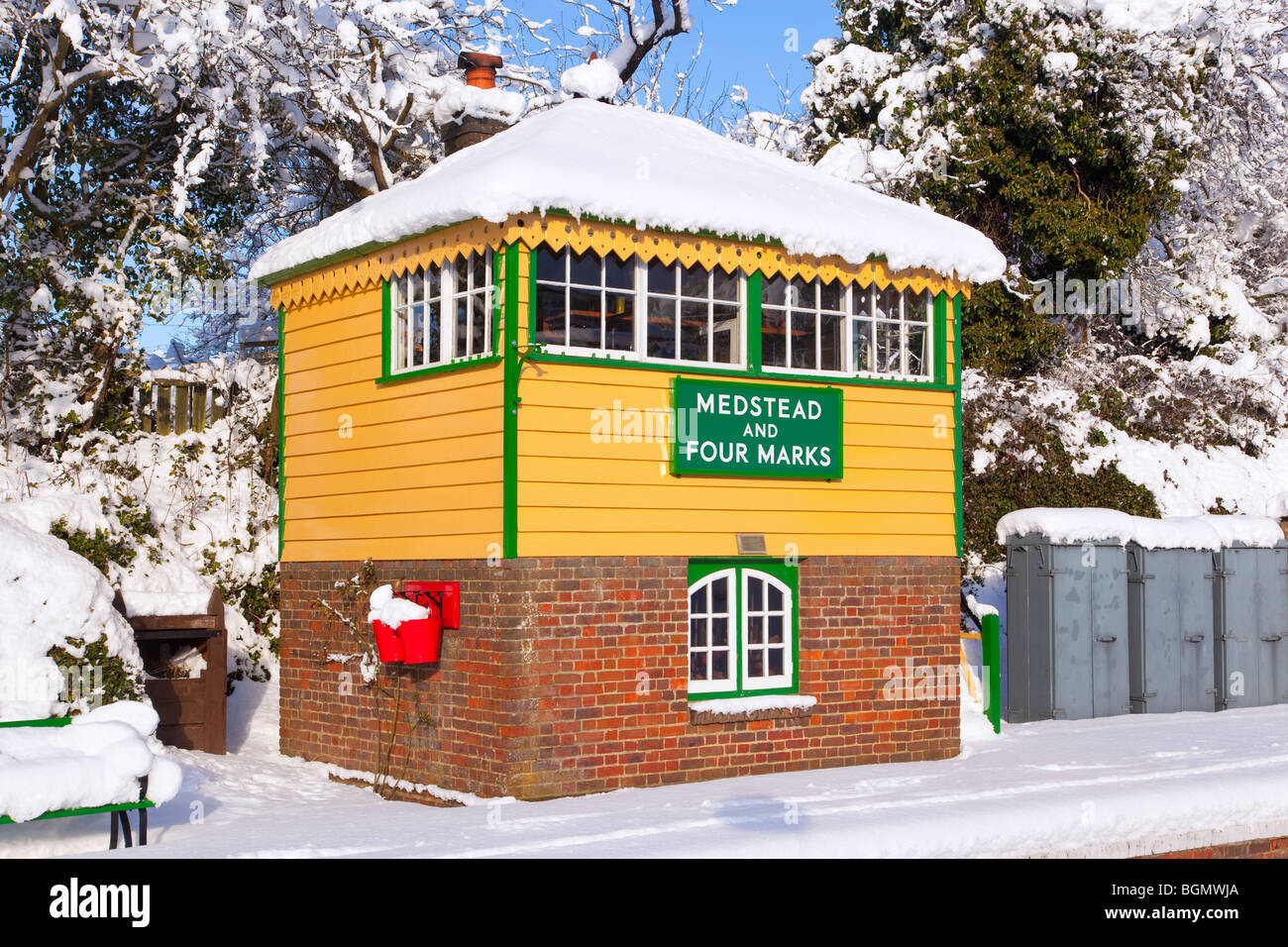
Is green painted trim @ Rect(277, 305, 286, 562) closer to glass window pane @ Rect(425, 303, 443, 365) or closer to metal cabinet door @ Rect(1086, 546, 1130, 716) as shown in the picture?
glass window pane @ Rect(425, 303, 443, 365)

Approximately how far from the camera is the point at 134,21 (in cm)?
1552

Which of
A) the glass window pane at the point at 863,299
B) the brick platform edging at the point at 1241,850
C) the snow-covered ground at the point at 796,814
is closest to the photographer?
the snow-covered ground at the point at 796,814

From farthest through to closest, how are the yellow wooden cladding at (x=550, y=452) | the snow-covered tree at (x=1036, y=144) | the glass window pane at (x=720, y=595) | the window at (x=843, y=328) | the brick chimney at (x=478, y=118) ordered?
the snow-covered tree at (x=1036, y=144)
the brick chimney at (x=478, y=118)
the window at (x=843, y=328)
the glass window pane at (x=720, y=595)
the yellow wooden cladding at (x=550, y=452)

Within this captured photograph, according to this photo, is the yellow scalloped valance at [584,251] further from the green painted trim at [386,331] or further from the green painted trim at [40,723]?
the green painted trim at [40,723]

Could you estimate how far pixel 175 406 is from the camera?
16.3m

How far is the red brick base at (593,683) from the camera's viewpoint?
9.97 metres

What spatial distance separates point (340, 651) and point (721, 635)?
3.18m

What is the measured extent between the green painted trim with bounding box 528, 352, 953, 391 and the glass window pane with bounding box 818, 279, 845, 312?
606mm

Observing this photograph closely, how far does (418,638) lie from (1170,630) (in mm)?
8257

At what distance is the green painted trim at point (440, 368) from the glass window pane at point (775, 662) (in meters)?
3.25

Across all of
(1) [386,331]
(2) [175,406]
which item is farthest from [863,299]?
(2) [175,406]

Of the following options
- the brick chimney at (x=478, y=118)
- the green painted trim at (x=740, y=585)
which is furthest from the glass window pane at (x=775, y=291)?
the brick chimney at (x=478, y=118)

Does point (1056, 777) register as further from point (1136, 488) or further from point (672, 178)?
point (1136, 488)
